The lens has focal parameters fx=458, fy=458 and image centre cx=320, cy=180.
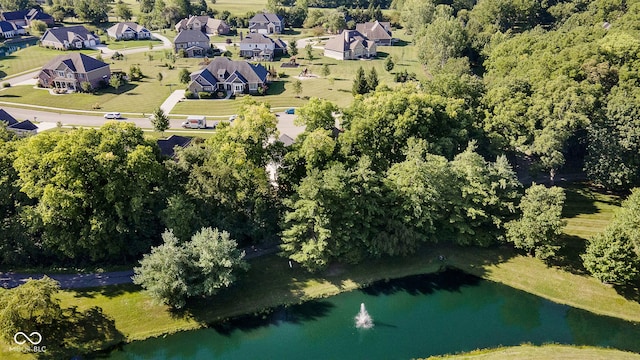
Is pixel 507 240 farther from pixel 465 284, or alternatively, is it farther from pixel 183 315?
pixel 183 315

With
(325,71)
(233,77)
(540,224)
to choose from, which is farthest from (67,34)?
(540,224)

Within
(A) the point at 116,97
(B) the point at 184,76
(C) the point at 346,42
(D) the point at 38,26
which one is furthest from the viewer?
(D) the point at 38,26

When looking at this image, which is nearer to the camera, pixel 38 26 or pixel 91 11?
pixel 38 26

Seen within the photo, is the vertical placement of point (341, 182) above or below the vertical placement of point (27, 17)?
below

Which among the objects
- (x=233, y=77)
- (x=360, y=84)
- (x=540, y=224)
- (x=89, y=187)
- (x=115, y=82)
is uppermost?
(x=233, y=77)

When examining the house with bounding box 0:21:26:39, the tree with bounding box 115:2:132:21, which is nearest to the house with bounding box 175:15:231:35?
the tree with bounding box 115:2:132:21

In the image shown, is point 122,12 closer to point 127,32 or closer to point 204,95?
point 127,32

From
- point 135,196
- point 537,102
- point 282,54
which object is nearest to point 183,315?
point 135,196

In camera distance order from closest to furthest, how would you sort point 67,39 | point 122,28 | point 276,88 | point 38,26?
point 276,88, point 67,39, point 122,28, point 38,26
